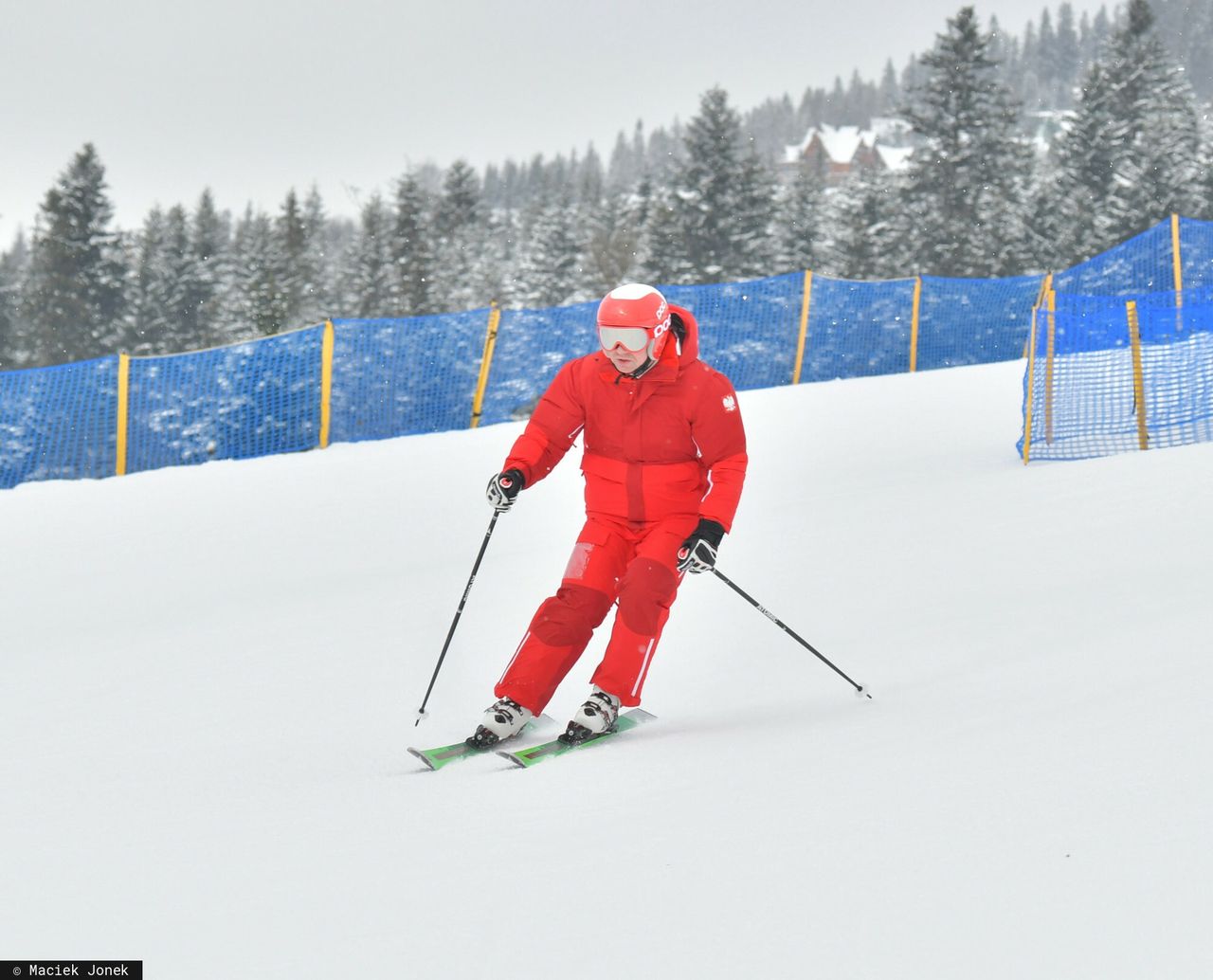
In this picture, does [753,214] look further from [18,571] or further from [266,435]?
[18,571]

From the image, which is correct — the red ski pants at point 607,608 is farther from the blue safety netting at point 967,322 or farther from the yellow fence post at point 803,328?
the blue safety netting at point 967,322

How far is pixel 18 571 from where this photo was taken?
8148 mm

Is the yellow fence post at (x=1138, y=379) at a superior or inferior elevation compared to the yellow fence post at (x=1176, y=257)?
inferior

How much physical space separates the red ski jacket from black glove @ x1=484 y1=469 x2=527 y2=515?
62 millimetres

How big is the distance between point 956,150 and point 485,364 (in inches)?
1242

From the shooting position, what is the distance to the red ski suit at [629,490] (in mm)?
4145

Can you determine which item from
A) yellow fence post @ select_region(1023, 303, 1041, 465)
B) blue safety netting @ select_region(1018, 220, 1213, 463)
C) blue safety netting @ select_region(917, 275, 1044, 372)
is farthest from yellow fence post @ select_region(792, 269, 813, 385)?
yellow fence post @ select_region(1023, 303, 1041, 465)

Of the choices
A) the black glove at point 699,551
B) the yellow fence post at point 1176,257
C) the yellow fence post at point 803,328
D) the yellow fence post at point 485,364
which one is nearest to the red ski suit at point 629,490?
the black glove at point 699,551

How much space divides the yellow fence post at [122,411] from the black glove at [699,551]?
975 cm

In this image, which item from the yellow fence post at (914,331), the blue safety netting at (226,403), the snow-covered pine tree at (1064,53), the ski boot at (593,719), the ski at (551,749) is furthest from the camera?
the snow-covered pine tree at (1064,53)

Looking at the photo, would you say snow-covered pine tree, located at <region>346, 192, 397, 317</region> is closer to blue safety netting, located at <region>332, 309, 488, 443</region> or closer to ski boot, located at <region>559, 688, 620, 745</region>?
blue safety netting, located at <region>332, 309, 488, 443</region>

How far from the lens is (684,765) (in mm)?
3396

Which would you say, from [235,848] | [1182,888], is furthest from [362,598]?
[1182,888]

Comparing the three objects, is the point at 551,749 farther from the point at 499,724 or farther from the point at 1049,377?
the point at 1049,377
